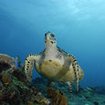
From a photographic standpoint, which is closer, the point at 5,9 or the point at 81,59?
the point at 5,9

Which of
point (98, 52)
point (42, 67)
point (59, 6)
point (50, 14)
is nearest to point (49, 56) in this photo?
point (42, 67)

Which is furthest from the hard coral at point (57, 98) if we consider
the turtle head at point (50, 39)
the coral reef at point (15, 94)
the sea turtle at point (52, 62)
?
the turtle head at point (50, 39)

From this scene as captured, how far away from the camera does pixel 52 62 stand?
297 inches

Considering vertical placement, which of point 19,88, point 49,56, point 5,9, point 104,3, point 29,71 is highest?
point 104,3

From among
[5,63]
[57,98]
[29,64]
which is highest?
[29,64]

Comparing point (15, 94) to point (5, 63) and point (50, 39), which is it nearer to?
point (5, 63)

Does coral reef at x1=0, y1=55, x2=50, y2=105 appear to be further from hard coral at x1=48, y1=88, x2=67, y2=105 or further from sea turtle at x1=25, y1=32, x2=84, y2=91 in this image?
sea turtle at x1=25, y1=32, x2=84, y2=91

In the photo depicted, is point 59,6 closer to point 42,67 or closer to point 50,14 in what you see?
point 50,14

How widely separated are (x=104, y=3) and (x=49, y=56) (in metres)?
46.9

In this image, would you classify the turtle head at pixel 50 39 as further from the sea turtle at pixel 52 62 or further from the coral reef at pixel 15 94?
the coral reef at pixel 15 94

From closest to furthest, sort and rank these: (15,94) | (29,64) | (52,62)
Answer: (15,94) < (52,62) < (29,64)

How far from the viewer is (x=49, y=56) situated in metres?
7.63

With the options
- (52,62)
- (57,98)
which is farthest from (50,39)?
(57,98)

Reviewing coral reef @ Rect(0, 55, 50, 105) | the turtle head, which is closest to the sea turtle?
the turtle head
